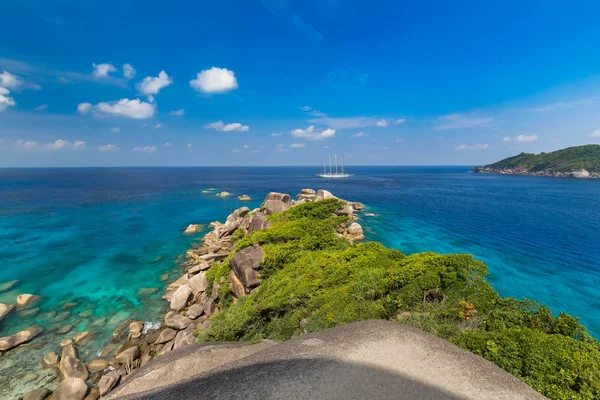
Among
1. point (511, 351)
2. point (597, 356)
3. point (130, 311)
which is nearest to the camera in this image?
point (597, 356)

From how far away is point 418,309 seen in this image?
1203cm

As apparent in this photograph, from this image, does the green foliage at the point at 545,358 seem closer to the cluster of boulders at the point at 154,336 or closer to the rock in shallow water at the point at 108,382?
the cluster of boulders at the point at 154,336

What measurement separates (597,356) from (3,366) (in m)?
27.3

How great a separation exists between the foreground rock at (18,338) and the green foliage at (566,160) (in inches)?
7687

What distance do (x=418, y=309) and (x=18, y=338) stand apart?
24644mm

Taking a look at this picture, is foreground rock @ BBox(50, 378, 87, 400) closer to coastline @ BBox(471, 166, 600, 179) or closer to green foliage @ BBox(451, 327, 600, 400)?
green foliage @ BBox(451, 327, 600, 400)

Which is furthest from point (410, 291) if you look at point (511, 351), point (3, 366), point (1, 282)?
point (1, 282)

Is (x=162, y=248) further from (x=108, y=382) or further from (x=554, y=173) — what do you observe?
(x=554, y=173)

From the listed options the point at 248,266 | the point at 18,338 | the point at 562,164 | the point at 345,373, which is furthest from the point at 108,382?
the point at 562,164

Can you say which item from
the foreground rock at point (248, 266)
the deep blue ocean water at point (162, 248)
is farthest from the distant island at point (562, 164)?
the foreground rock at point (248, 266)

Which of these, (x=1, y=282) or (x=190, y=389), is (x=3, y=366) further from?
(x=190, y=389)

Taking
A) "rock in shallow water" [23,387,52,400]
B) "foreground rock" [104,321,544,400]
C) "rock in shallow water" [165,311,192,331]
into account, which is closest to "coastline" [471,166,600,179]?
"foreground rock" [104,321,544,400]

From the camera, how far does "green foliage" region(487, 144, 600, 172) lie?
128 m

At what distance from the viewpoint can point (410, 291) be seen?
1254 cm
